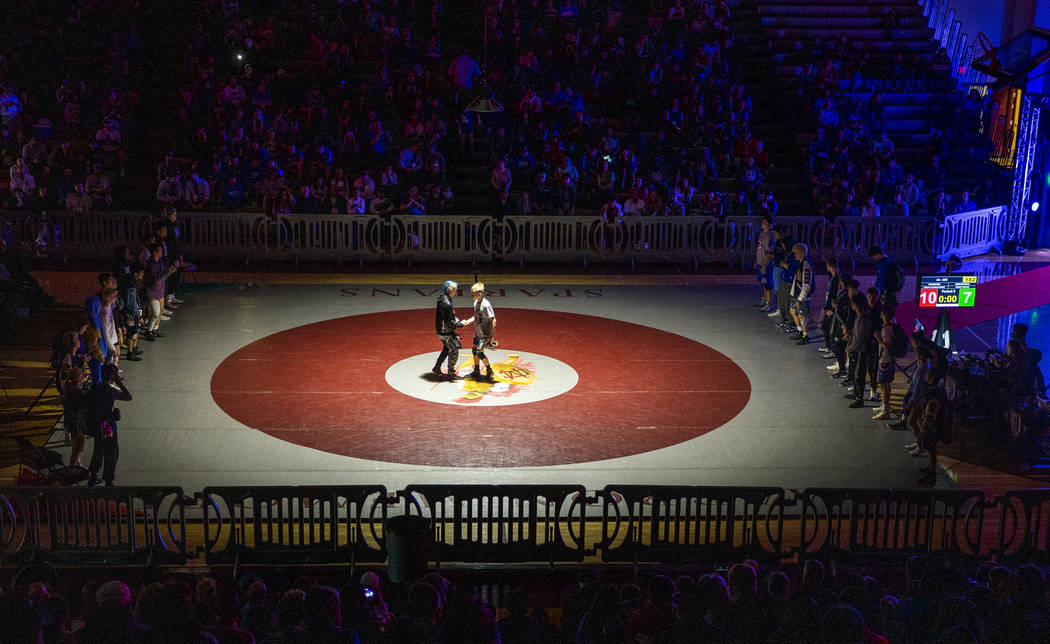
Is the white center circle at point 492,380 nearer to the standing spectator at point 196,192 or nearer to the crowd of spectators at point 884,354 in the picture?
the crowd of spectators at point 884,354

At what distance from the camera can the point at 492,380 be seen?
614 inches

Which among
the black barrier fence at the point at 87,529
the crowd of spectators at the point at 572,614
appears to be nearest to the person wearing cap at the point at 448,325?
the black barrier fence at the point at 87,529

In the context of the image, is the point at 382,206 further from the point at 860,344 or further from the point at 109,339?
the point at 860,344

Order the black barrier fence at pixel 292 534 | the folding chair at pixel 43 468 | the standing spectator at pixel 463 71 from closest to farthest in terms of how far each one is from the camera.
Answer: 1. the black barrier fence at pixel 292 534
2. the folding chair at pixel 43 468
3. the standing spectator at pixel 463 71

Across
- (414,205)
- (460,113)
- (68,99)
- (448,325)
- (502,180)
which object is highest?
(68,99)

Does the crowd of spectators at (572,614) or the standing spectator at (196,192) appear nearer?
the crowd of spectators at (572,614)

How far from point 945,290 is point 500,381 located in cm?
666

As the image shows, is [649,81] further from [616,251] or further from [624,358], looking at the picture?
[624,358]

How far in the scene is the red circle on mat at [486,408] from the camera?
13094mm

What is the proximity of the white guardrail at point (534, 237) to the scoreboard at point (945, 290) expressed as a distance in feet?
26.8

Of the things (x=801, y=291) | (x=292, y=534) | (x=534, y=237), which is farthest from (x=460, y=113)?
(x=292, y=534)

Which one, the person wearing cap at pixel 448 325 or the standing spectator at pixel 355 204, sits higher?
the standing spectator at pixel 355 204

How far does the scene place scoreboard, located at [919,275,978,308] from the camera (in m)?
15.3

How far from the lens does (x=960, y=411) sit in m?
14.0
